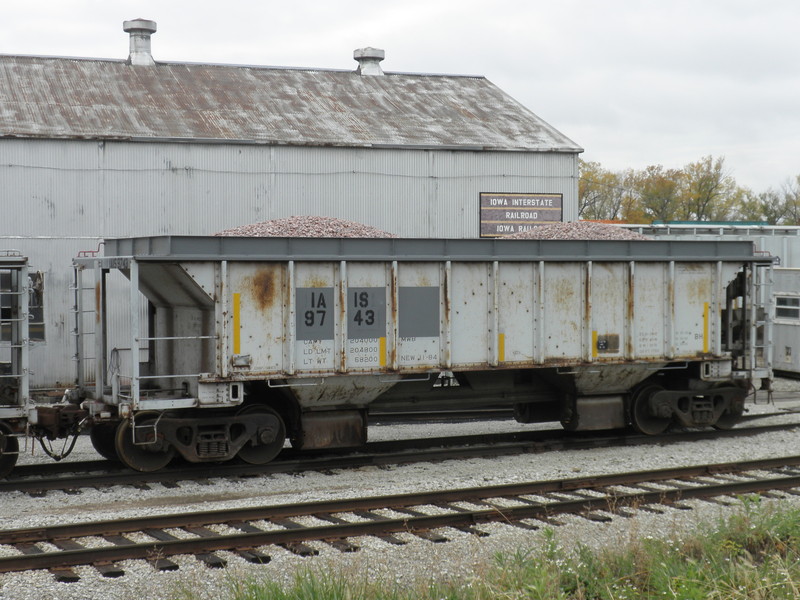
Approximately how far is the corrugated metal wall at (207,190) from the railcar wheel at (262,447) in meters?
7.45

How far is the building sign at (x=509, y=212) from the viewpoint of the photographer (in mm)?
21766

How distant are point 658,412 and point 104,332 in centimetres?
839

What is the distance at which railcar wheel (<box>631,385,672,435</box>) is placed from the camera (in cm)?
1455

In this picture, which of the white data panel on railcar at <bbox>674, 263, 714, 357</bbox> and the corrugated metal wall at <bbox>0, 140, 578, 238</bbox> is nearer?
the white data panel on railcar at <bbox>674, 263, 714, 357</bbox>

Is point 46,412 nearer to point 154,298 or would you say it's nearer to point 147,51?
point 154,298

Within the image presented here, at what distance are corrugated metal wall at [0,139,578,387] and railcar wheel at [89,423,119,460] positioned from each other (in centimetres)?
618

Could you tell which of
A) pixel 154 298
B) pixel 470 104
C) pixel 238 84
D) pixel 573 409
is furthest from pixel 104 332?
pixel 470 104

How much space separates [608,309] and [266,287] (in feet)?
17.0

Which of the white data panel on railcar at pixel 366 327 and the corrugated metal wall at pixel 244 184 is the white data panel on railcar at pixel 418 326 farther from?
the corrugated metal wall at pixel 244 184

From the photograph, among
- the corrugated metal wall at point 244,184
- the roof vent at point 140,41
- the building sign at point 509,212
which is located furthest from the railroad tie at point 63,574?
the roof vent at point 140,41

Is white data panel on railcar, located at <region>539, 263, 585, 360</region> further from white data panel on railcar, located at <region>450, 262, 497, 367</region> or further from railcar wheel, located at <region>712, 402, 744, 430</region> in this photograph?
railcar wheel, located at <region>712, 402, 744, 430</region>

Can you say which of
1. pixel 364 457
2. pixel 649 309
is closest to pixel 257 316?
pixel 364 457

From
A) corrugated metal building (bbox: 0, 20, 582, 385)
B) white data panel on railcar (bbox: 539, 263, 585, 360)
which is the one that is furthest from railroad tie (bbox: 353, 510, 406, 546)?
corrugated metal building (bbox: 0, 20, 582, 385)

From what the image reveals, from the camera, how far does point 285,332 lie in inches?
477
